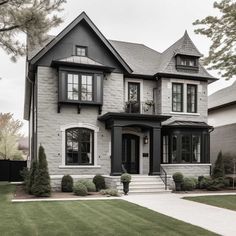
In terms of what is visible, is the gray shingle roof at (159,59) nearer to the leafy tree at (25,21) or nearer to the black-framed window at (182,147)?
the black-framed window at (182,147)

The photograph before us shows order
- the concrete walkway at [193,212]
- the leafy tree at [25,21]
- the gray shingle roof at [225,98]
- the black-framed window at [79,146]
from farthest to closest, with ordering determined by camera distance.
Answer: the gray shingle roof at [225,98] < the black-framed window at [79,146] < the concrete walkway at [193,212] < the leafy tree at [25,21]

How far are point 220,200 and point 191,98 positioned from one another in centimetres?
797

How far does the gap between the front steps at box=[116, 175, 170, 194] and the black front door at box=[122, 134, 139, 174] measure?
1.80 metres

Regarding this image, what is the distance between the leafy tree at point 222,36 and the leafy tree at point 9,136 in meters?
23.1

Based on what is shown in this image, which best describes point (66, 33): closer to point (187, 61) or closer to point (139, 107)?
point (139, 107)

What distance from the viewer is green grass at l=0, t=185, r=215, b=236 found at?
325 inches

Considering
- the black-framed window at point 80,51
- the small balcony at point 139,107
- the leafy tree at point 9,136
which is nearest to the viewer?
the black-framed window at point 80,51

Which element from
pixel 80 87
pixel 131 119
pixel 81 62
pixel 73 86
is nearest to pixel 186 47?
pixel 131 119

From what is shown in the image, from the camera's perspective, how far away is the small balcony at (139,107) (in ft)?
63.2

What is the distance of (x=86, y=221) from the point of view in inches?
369

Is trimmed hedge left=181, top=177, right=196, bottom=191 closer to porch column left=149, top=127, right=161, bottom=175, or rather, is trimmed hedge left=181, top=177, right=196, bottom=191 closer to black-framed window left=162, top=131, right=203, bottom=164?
porch column left=149, top=127, right=161, bottom=175

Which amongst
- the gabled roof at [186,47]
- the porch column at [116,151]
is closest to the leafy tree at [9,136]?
the porch column at [116,151]

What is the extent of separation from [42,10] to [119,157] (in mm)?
9801

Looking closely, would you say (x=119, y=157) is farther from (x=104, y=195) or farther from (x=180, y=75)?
(x=180, y=75)
